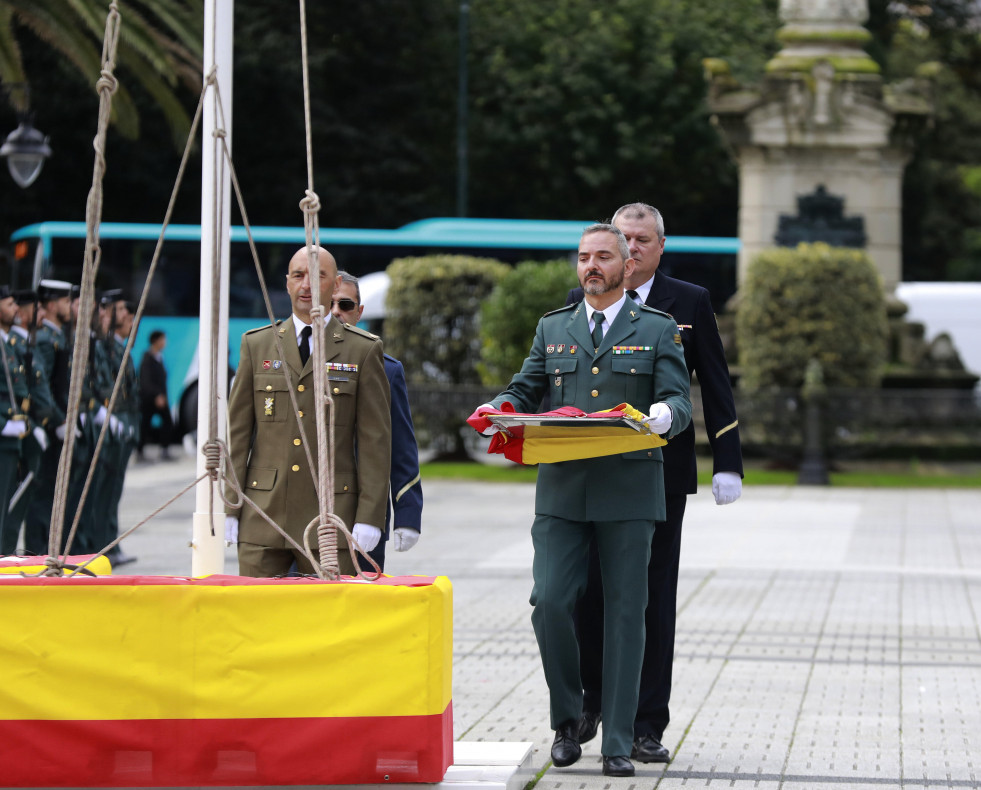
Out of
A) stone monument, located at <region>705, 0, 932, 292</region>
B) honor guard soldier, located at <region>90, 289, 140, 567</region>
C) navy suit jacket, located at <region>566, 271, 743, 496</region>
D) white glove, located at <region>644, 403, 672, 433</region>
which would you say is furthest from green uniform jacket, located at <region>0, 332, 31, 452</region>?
stone monument, located at <region>705, 0, 932, 292</region>

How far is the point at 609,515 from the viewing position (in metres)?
5.50

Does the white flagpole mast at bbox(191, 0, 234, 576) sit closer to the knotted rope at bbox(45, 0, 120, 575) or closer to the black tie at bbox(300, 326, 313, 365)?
the black tie at bbox(300, 326, 313, 365)

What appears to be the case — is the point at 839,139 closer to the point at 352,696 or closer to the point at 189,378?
the point at 189,378

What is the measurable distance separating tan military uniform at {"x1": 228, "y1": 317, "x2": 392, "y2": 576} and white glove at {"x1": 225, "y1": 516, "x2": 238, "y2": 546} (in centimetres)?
2

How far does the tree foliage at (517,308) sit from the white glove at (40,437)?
36.5 feet

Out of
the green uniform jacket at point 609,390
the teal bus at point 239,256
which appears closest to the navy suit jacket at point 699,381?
the green uniform jacket at point 609,390

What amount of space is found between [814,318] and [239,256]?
12405 mm

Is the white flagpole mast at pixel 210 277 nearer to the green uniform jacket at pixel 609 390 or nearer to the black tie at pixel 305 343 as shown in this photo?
the black tie at pixel 305 343

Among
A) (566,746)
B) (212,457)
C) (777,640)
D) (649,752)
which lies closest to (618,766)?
(566,746)

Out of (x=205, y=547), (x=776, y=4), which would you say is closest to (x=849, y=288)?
(x=205, y=547)

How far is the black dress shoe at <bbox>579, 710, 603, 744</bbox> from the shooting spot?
19.4 feet

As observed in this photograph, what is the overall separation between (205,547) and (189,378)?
21437mm

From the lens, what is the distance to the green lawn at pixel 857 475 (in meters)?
20.5

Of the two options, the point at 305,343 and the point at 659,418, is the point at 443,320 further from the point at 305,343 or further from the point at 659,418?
the point at 659,418
